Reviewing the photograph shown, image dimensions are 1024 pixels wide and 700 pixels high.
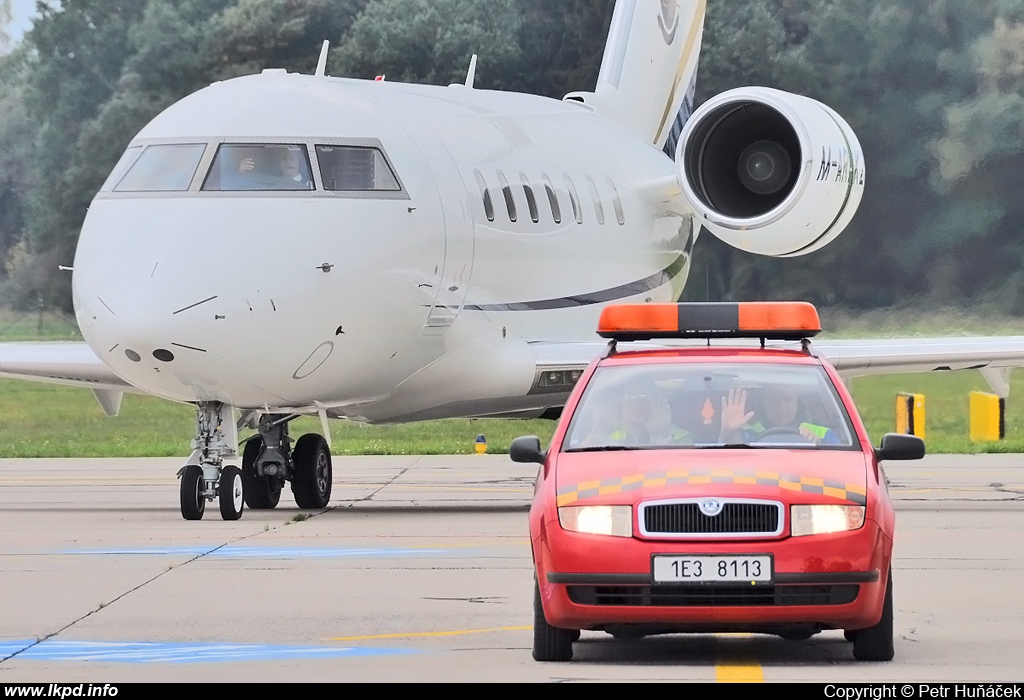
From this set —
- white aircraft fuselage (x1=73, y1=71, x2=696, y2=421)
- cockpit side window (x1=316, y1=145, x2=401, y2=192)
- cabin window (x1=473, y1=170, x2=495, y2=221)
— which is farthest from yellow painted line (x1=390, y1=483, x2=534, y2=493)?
cockpit side window (x1=316, y1=145, x2=401, y2=192)

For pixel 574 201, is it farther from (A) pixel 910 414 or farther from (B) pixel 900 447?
(B) pixel 900 447

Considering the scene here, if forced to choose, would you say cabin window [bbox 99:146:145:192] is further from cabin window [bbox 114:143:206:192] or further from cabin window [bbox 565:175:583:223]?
cabin window [bbox 565:175:583:223]

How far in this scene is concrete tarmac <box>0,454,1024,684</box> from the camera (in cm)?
762

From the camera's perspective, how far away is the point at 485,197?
16.4 m

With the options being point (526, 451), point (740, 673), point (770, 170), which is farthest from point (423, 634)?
point (770, 170)

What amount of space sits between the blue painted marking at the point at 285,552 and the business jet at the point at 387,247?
1.64 meters

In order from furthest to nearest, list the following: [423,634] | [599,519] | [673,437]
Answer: [423,634], [673,437], [599,519]

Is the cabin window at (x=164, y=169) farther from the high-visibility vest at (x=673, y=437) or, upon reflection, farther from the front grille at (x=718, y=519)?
the front grille at (x=718, y=519)

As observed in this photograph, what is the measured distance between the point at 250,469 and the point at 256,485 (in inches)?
5.9

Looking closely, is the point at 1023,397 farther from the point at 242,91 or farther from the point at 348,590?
the point at 348,590

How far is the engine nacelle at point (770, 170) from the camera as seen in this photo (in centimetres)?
1727

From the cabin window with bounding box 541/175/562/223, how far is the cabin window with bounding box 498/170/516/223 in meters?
0.87

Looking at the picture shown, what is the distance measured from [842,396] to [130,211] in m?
7.10
